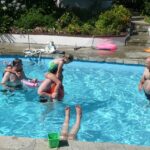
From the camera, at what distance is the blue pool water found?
1031 cm

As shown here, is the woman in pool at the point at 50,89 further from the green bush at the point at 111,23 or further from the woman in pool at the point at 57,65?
the green bush at the point at 111,23

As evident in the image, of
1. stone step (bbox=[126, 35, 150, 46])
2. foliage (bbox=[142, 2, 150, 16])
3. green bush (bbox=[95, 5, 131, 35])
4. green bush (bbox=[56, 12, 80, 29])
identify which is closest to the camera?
stone step (bbox=[126, 35, 150, 46])

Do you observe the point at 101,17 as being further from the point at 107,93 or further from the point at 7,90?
the point at 7,90

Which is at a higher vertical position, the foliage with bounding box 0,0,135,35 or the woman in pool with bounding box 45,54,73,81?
the foliage with bounding box 0,0,135,35

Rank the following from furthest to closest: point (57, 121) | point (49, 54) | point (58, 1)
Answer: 1. point (58, 1)
2. point (49, 54)
3. point (57, 121)

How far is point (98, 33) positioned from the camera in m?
17.9

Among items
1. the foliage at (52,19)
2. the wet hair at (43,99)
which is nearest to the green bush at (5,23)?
the foliage at (52,19)

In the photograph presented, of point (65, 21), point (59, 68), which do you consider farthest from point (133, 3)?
point (59, 68)

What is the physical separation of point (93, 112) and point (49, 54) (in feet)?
A: 17.0

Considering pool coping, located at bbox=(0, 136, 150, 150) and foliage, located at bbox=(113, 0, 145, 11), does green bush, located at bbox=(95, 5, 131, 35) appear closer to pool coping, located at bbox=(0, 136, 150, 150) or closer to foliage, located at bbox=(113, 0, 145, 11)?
foliage, located at bbox=(113, 0, 145, 11)

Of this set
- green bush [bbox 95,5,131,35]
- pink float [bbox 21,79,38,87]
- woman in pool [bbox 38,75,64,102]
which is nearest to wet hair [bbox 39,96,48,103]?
woman in pool [bbox 38,75,64,102]

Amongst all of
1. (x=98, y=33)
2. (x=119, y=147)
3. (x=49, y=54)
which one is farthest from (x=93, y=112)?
(x=98, y=33)

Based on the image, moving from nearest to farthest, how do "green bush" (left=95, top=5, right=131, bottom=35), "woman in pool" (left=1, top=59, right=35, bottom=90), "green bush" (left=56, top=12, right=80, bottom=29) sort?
"woman in pool" (left=1, top=59, right=35, bottom=90)
"green bush" (left=95, top=5, right=131, bottom=35)
"green bush" (left=56, top=12, right=80, bottom=29)

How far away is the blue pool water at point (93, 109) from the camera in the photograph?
1031cm
